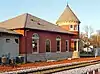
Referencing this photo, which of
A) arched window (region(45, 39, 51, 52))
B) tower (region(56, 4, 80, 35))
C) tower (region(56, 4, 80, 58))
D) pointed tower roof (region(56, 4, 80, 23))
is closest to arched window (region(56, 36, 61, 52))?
arched window (region(45, 39, 51, 52))

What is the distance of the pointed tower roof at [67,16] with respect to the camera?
41.8 m

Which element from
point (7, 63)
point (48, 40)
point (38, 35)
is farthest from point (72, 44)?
point (7, 63)

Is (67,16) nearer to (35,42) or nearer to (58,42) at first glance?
(58,42)

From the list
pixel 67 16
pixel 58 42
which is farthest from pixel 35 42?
pixel 67 16

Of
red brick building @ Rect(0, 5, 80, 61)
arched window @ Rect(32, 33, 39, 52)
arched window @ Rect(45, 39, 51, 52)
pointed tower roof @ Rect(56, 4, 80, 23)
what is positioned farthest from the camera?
pointed tower roof @ Rect(56, 4, 80, 23)

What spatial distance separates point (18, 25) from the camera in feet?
98.6

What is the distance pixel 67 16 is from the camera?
140 feet

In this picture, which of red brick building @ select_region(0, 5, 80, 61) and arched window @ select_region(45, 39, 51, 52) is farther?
arched window @ select_region(45, 39, 51, 52)

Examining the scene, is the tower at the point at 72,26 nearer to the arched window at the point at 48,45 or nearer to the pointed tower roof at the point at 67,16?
the pointed tower roof at the point at 67,16

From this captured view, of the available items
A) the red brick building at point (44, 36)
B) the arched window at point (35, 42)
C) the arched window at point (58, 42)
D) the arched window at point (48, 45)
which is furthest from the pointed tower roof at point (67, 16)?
the arched window at point (35, 42)

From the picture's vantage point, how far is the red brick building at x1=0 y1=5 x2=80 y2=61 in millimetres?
29312

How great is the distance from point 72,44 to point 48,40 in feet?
26.7

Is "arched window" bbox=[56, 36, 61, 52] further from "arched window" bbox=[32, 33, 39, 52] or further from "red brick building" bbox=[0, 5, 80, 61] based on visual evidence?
"arched window" bbox=[32, 33, 39, 52]

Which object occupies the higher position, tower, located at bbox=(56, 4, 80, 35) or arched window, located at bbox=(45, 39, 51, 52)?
tower, located at bbox=(56, 4, 80, 35)
